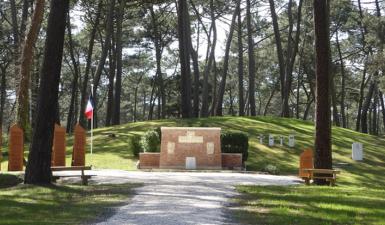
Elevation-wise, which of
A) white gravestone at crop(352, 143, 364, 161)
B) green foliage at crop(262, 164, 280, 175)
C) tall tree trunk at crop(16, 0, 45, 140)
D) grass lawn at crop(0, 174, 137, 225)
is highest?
tall tree trunk at crop(16, 0, 45, 140)

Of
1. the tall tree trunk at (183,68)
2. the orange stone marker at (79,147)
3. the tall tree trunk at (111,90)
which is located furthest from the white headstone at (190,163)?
the tall tree trunk at (111,90)

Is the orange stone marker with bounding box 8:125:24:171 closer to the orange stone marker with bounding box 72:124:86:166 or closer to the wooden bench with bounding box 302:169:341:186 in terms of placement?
the orange stone marker with bounding box 72:124:86:166

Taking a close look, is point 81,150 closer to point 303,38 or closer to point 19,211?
point 19,211

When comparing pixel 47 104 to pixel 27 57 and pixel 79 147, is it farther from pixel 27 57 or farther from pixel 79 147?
pixel 27 57

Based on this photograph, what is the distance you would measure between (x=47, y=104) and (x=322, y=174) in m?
8.73

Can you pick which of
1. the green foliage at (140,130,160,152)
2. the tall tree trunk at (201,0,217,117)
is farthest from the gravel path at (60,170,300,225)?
the tall tree trunk at (201,0,217,117)

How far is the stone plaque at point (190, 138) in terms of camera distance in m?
24.0

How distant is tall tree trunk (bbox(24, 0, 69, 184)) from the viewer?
1497cm

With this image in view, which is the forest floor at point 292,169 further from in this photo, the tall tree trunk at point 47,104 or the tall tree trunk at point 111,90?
the tall tree trunk at point 111,90

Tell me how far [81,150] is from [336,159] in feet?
45.7

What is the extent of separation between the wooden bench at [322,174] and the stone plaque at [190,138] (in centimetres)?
702

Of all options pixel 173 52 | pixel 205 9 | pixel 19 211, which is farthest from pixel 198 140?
pixel 173 52

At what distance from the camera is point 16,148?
2011 centimetres

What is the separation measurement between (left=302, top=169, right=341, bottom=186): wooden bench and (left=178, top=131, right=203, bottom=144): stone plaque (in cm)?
702
